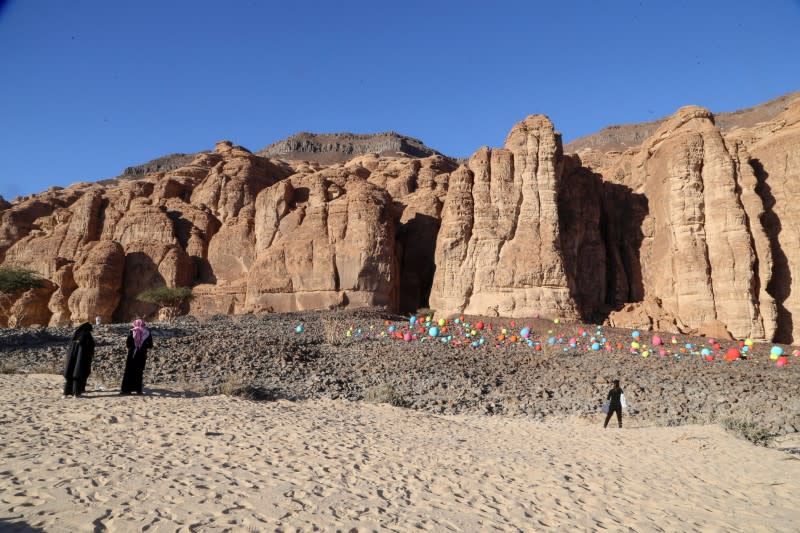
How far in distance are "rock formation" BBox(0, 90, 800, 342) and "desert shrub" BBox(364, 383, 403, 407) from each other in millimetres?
17579

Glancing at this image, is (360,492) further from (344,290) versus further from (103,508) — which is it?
(344,290)

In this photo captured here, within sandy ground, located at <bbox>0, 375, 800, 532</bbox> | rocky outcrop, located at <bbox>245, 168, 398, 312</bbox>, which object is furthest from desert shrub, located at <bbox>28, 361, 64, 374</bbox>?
rocky outcrop, located at <bbox>245, 168, 398, 312</bbox>

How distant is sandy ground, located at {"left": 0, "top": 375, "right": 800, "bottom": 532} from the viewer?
468 centimetres

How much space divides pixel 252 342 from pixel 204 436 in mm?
10103

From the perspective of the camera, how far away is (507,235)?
3095 cm

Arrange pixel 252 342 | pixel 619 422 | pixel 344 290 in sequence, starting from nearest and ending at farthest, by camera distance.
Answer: pixel 619 422 → pixel 252 342 → pixel 344 290

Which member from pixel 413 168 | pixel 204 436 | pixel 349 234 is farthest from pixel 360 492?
pixel 413 168

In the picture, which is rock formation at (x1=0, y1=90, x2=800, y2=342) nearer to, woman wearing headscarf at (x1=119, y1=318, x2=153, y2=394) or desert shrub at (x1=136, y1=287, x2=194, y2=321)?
desert shrub at (x1=136, y1=287, x2=194, y2=321)

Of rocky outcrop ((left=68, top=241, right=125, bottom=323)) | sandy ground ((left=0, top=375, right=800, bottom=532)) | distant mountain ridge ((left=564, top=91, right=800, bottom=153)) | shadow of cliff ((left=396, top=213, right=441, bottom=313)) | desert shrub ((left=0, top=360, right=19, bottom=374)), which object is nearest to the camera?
sandy ground ((left=0, top=375, right=800, bottom=532))

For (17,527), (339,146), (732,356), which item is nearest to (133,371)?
(17,527)

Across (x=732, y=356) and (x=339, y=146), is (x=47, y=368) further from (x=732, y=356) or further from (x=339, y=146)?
(x=339, y=146)

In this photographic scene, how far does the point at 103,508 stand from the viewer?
4.39m

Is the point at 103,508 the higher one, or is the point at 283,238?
the point at 283,238

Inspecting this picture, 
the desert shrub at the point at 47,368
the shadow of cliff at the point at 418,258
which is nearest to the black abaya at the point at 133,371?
the desert shrub at the point at 47,368
